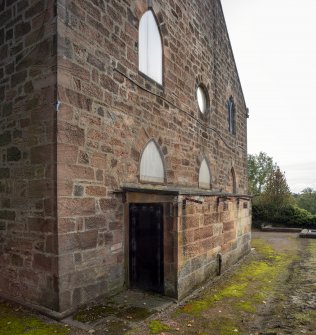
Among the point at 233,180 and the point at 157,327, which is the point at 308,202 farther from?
the point at 157,327

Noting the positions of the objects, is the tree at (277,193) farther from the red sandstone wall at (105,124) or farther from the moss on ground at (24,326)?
the moss on ground at (24,326)

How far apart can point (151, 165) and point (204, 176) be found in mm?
3467

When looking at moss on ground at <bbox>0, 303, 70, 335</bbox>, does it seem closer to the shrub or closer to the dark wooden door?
the dark wooden door

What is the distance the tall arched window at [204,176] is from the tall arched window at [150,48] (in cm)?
341

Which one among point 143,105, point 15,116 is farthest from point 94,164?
point 143,105

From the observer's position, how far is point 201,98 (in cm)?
1034

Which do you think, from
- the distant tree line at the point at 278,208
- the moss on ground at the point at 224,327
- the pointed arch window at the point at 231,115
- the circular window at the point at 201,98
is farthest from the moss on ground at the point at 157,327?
the distant tree line at the point at 278,208

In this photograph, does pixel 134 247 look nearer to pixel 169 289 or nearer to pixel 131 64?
pixel 169 289

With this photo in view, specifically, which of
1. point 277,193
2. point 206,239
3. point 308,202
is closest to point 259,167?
point 308,202

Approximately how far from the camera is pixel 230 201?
8.89 m

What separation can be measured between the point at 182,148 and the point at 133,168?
8.23ft

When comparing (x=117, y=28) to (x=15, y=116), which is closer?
(x=15, y=116)

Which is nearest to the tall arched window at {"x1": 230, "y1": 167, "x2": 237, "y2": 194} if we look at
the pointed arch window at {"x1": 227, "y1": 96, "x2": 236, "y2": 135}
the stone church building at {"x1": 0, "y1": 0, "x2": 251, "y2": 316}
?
the pointed arch window at {"x1": 227, "y1": 96, "x2": 236, "y2": 135}

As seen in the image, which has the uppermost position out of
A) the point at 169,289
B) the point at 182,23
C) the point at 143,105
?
the point at 182,23
